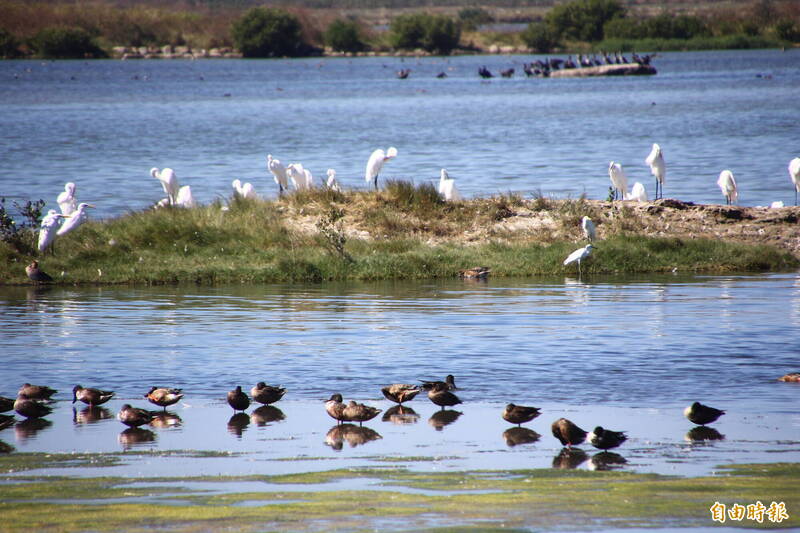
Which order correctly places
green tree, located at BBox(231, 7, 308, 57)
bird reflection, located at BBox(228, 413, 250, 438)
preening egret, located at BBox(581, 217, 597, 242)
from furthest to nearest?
1. green tree, located at BBox(231, 7, 308, 57)
2. preening egret, located at BBox(581, 217, 597, 242)
3. bird reflection, located at BBox(228, 413, 250, 438)

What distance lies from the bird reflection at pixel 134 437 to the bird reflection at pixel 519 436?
3.45m

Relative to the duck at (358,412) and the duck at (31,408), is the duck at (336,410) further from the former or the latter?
the duck at (31,408)

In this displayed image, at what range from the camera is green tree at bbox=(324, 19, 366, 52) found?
14588 cm

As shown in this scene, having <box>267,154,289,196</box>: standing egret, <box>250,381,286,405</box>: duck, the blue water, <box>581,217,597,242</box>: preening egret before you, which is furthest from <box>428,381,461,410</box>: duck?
the blue water

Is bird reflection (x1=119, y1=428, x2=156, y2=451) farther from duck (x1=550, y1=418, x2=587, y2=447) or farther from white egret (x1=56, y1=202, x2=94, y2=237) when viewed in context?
white egret (x1=56, y1=202, x2=94, y2=237)

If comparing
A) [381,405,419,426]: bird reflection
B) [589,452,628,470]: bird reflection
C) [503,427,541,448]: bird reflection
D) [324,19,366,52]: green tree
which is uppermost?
[324,19,366,52]: green tree

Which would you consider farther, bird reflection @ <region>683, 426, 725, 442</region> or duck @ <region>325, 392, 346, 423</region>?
duck @ <region>325, 392, 346, 423</region>

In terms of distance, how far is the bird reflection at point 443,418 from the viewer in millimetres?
11102

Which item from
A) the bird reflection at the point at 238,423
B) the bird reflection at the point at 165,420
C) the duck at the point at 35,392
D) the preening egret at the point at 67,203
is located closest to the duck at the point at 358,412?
the bird reflection at the point at 238,423

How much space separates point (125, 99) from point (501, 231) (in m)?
68.7

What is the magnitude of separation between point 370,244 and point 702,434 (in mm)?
11405

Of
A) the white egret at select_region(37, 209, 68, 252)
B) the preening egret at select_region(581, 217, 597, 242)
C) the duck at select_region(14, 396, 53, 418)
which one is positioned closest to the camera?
the duck at select_region(14, 396, 53, 418)

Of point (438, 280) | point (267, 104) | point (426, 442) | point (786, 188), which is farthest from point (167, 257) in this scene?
point (267, 104)

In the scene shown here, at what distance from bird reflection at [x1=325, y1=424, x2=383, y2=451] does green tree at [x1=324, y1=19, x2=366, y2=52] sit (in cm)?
13872
